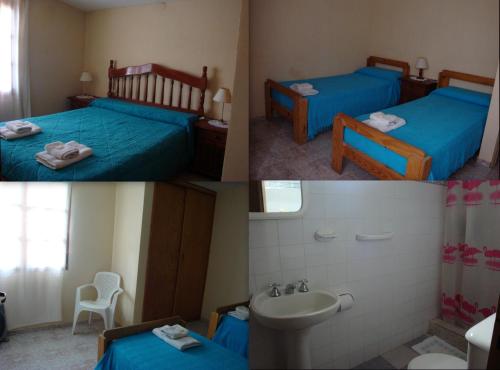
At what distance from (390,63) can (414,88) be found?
0.35 feet

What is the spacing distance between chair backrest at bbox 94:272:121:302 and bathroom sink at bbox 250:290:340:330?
0.41 metres

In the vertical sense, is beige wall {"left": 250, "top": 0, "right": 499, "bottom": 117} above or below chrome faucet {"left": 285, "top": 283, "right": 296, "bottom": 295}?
above

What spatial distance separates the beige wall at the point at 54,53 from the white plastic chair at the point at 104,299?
0.51 meters

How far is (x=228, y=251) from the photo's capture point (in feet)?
4.56

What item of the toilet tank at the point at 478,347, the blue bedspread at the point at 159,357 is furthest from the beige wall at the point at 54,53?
the toilet tank at the point at 478,347

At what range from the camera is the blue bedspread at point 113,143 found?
4.24 ft

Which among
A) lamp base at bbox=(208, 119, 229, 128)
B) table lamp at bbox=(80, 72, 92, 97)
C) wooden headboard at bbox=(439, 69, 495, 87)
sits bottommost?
lamp base at bbox=(208, 119, 229, 128)

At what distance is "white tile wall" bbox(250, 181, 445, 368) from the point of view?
1.28 m

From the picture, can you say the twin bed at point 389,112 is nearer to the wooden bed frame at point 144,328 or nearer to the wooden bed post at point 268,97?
the wooden bed post at point 268,97

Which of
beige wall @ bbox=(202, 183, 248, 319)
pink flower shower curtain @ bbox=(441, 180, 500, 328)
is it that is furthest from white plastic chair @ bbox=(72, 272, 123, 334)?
pink flower shower curtain @ bbox=(441, 180, 500, 328)

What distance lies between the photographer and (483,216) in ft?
4.84

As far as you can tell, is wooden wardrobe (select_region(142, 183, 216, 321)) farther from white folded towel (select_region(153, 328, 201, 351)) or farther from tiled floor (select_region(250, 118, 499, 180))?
tiled floor (select_region(250, 118, 499, 180))

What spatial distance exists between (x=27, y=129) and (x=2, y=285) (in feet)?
1.56

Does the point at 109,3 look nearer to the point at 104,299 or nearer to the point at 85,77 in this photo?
the point at 85,77
